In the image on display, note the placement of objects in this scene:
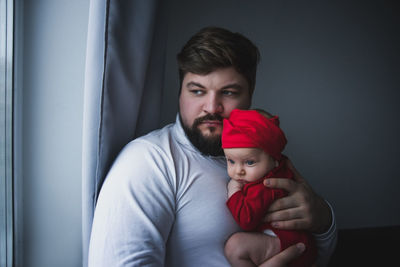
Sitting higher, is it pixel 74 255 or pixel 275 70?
pixel 275 70

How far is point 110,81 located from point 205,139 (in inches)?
16.9

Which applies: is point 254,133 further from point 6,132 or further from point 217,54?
point 6,132

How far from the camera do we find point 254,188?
1.00 meters

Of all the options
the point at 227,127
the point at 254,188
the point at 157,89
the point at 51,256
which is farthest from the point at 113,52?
the point at 51,256

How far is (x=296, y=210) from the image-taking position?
3.44 ft

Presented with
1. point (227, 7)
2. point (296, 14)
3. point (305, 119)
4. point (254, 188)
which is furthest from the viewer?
point (305, 119)

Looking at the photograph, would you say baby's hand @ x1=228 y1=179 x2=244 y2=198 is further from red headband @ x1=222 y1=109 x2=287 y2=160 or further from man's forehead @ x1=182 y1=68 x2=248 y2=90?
man's forehead @ x1=182 y1=68 x2=248 y2=90

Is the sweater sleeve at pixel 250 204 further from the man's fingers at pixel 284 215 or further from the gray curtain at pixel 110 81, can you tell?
the gray curtain at pixel 110 81

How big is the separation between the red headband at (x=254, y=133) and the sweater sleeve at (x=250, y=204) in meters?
0.14

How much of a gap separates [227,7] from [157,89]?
1010 mm

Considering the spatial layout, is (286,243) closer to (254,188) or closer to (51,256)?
(254,188)

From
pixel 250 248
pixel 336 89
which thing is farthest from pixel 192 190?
pixel 336 89

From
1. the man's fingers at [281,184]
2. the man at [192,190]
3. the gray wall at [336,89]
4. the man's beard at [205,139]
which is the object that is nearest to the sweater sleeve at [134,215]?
the man at [192,190]

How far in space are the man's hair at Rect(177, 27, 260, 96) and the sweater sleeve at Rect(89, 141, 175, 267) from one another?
437 millimetres
